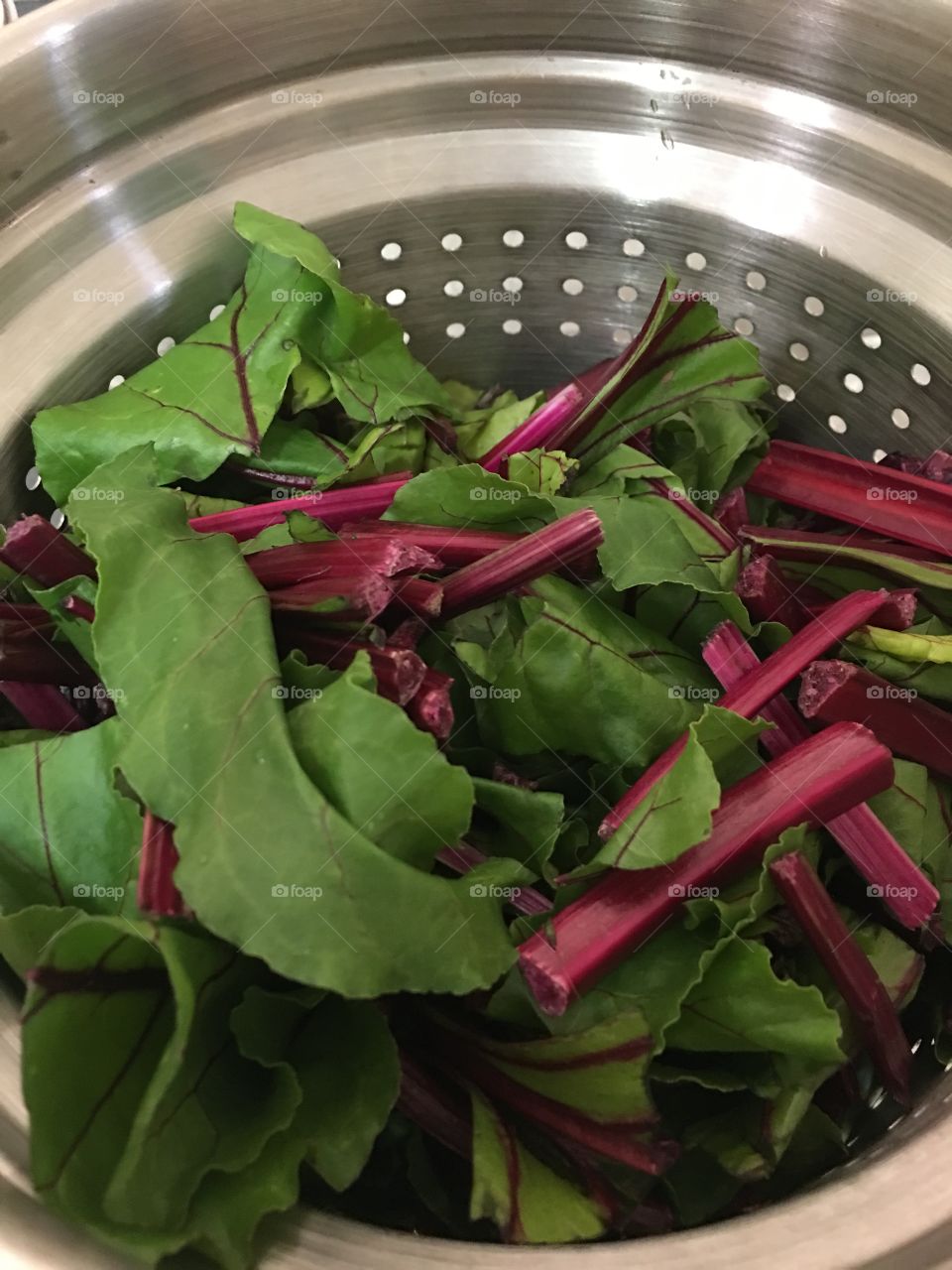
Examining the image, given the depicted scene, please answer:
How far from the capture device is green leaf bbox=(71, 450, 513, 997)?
0.52 metres

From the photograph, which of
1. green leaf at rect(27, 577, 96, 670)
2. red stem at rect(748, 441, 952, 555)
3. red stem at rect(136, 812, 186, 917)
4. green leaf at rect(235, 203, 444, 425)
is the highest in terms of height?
red stem at rect(748, 441, 952, 555)

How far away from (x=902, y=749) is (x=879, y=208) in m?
0.49

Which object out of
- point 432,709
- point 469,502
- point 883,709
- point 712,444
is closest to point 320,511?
point 469,502

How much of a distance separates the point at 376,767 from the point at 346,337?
0.46 meters

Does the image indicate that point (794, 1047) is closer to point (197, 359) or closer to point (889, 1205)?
point (889, 1205)

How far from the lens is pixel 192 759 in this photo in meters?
0.56

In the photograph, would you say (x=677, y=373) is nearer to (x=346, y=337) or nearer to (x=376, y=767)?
(x=346, y=337)

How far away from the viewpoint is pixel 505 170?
94cm

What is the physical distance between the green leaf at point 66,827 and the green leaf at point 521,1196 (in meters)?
0.28

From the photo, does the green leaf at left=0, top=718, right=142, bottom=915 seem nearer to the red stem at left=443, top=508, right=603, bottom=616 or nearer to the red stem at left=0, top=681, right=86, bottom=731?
the red stem at left=0, top=681, right=86, bottom=731

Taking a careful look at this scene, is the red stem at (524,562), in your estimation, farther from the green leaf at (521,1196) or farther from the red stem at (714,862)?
the green leaf at (521,1196)

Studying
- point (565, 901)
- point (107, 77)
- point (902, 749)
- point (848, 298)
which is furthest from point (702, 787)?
point (107, 77)

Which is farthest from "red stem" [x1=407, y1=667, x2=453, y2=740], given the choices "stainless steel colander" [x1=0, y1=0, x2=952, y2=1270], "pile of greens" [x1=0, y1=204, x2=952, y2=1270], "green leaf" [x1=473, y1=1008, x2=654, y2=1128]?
"stainless steel colander" [x1=0, y1=0, x2=952, y2=1270]

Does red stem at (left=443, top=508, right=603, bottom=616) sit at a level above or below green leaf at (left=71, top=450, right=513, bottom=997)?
above
